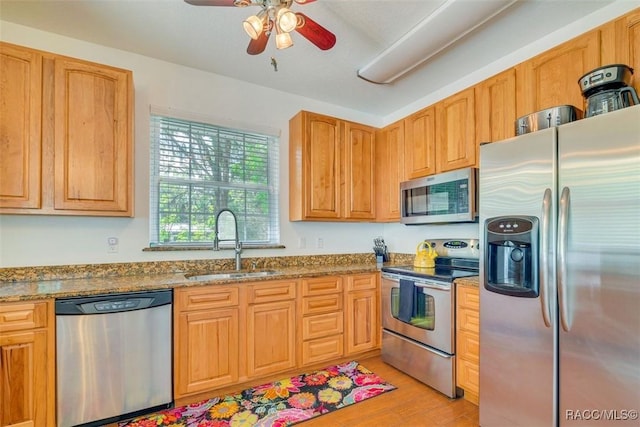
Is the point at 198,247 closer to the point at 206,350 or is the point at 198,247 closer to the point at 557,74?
the point at 206,350

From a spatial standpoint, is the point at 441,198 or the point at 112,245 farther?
the point at 441,198

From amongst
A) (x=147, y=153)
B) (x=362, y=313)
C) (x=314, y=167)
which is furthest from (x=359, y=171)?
(x=147, y=153)

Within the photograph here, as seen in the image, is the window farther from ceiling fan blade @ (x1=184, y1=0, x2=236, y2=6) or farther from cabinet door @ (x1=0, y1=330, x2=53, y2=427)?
ceiling fan blade @ (x1=184, y1=0, x2=236, y2=6)

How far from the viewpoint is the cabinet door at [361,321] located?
285 cm

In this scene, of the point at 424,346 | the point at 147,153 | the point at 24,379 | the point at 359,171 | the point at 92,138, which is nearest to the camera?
the point at 24,379

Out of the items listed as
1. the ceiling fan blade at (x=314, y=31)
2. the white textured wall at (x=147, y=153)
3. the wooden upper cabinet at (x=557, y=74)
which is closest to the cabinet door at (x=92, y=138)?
the white textured wall at (x=147, y=153)

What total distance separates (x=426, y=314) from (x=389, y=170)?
1.60 metres

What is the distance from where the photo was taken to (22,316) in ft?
5.62

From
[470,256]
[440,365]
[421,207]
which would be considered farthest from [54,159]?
[470,256]

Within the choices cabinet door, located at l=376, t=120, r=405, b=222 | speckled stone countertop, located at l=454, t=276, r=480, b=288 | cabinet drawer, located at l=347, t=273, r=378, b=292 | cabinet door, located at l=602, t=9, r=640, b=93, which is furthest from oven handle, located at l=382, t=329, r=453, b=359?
cabinet door, located at l=602, t=9, r=640, b=93

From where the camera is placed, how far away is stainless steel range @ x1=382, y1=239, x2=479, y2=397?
2.28 m

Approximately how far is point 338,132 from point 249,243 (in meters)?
1.48

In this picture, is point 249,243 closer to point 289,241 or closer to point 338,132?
point 289,241
